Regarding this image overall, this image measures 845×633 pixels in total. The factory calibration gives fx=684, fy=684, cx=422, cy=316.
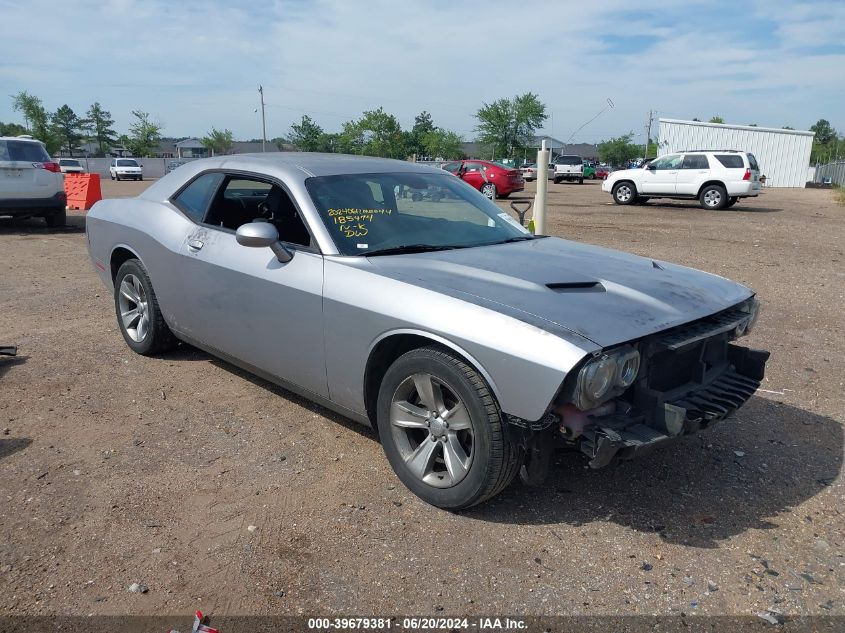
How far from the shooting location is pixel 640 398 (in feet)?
9.78

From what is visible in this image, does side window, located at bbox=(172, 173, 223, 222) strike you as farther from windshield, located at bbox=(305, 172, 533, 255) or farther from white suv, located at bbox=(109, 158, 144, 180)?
white suv, located at bbox=(109, 158, 144, 180)

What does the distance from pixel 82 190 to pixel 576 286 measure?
17588 mm

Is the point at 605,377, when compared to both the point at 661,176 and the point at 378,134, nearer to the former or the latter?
the point at 661,176

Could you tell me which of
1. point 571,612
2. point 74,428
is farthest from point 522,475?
point 74,428

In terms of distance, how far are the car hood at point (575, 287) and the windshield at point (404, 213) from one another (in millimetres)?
187

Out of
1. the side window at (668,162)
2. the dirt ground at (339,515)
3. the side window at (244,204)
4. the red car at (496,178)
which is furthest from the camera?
the red car at (496,178)

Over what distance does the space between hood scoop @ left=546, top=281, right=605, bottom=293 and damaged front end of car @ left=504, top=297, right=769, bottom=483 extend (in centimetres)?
41

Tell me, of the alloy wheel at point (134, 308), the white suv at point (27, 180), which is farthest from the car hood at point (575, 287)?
the white suv at point (27, 180)

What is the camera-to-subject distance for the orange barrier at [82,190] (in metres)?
17.6

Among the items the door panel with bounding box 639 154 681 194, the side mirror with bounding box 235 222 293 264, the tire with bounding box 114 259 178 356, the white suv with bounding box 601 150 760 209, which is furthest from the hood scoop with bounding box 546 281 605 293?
the door panel with bounding box 639 154 681 194

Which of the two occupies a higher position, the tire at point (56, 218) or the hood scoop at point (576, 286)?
the hood scoop at point (576, 286)

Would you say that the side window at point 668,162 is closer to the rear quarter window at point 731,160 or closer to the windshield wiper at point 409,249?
the rear quarter window at point 731,160

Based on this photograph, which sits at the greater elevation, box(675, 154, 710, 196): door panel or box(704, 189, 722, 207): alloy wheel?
box(675, 154, 710, 196): door panel

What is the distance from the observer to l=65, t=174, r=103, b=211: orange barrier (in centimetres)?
1759
